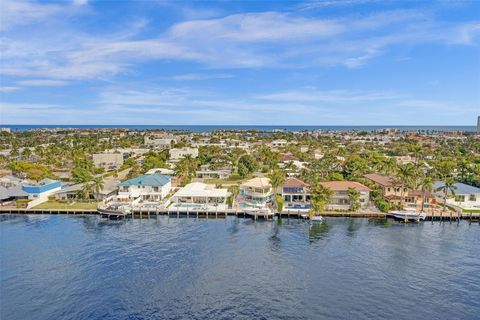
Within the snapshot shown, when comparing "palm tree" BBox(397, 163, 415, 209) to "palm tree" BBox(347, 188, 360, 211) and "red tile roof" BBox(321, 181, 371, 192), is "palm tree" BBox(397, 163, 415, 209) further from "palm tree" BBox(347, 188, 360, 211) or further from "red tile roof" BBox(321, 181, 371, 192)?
"palm tree" BBox(347, 188, 360, 211)

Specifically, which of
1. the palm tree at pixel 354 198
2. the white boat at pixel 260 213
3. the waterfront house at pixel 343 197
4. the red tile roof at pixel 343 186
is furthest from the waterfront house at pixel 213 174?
the palm tree at pixel 354 198

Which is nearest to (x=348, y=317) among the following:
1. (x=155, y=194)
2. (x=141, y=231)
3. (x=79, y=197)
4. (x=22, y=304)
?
(x=22, y=304)

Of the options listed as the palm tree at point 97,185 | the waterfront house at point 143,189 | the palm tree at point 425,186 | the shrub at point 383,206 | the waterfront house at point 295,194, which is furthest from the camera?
the waterfront house at point 143,189

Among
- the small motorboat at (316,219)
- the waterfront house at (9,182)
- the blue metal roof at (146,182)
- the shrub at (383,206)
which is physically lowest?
the small motorboat at (316,219)

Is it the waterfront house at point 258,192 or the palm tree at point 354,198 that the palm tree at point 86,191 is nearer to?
the waterfront house at point 258,192

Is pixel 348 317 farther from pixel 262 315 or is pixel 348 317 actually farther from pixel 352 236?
pixel 352 236

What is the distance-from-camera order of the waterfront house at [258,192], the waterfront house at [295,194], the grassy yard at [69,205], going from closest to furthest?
the grassy yard at [69,205] → the waterfront house at [258,192] → the waterfront house at [295,194]

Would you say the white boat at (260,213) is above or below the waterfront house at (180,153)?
below
